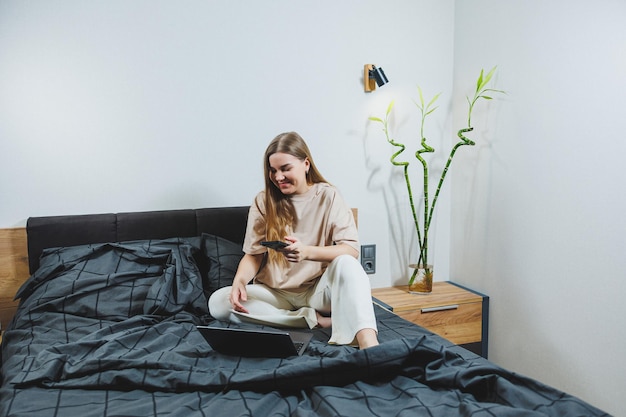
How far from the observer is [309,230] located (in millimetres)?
2117

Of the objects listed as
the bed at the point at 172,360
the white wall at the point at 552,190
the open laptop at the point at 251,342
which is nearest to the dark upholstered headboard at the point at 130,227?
the bed at the point at 172,360

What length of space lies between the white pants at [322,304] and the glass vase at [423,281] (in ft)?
2.81

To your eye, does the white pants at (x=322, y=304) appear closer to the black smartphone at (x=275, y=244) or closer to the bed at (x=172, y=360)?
the bed at (x=172, y=360)

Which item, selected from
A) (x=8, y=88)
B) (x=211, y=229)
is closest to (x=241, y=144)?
(x=211, y=229)

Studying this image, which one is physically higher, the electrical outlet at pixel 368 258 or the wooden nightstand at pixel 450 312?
the electrical outlet at pixel 368 258

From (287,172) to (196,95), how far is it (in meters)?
0.75

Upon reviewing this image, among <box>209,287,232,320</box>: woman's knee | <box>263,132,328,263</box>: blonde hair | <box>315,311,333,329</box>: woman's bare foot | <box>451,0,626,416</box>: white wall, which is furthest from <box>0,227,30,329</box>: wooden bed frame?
<box>451,0,626,416</box>: white wall

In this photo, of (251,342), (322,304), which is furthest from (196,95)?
(251,342)

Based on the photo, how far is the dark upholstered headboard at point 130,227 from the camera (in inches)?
87.7

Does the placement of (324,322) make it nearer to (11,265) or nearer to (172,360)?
(172,360)

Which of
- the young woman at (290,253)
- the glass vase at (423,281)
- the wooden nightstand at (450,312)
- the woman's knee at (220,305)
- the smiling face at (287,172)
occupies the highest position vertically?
the smiling face at (287,172)

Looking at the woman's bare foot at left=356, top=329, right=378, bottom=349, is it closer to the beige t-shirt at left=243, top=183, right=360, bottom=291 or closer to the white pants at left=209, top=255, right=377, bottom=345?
the white pants at left=209, top=255, right=377, bottom=345

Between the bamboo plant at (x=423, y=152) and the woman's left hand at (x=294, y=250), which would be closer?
the woman's left hand at (x=294, y=250)

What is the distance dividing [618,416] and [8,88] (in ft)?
9.32
